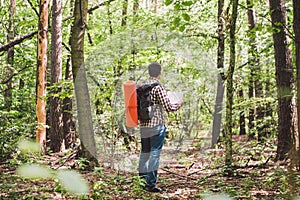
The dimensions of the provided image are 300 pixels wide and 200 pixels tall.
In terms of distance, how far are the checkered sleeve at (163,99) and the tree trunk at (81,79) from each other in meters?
1.60

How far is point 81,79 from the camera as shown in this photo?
6418 mm

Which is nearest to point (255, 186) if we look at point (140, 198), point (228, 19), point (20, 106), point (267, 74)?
point (140, 198)

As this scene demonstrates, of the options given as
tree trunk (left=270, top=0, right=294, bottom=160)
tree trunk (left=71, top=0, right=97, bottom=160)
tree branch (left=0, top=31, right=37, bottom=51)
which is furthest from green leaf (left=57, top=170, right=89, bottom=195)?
tree branch (left=0, top=31, right=37, bottom=51)

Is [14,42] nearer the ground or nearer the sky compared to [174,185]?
nearer the sky

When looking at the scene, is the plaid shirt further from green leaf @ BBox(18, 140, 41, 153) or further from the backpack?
green leaf @ BBox(18, 140, 41, 153)

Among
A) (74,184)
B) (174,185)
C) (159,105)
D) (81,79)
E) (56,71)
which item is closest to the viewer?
(74,184)

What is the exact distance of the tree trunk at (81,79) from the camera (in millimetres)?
6340

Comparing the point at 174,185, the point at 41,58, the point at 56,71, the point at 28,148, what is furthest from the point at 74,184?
the point at 56,71

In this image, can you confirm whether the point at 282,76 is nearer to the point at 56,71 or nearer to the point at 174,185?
the point at 174,185

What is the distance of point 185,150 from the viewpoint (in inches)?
462

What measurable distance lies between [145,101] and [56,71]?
16.9 ft

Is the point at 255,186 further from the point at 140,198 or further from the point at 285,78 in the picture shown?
the point at 285,78

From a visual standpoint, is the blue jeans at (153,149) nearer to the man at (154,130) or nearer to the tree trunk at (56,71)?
the man at (154,130)

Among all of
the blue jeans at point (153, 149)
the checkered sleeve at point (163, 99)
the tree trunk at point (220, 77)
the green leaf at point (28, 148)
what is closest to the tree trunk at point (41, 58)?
the blue jeans at point (153, 149)
